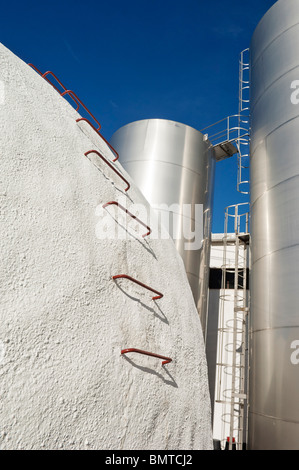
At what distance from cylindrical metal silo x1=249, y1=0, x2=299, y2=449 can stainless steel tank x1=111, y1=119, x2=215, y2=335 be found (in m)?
2.27

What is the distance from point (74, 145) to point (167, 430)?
209cm

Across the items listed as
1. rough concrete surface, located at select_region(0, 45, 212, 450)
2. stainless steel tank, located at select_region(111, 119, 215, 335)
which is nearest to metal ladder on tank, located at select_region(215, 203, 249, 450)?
stainless steel tank, located at select_region(111, 119, 215, 335)

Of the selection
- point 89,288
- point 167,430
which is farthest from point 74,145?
point 167,430

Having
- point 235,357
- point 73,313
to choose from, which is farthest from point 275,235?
point 73,313

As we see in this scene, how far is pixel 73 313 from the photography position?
6.18 feet

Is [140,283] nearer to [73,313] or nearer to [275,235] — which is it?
[73,313]

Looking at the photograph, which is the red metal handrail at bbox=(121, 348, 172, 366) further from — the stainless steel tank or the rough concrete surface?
the stainless steel tank

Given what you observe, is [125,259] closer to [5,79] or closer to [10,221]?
[10,221]

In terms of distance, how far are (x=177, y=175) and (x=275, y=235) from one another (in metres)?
3.95

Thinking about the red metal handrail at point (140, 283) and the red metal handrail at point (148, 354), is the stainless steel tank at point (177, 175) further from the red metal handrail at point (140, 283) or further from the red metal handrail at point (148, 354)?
the red metal handrail at point (148, 354)

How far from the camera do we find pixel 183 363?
8.75ft

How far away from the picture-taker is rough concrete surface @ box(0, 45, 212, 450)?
159 cm
